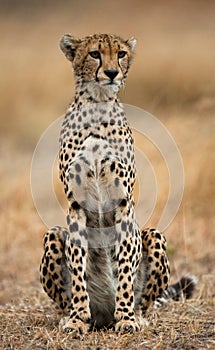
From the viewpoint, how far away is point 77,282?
478cm

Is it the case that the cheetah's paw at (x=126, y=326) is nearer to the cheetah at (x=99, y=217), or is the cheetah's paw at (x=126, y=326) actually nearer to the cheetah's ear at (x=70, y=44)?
the cheetah at (x=99, y=217)

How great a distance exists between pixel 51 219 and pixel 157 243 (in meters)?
3.16

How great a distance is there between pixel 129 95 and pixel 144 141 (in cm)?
217

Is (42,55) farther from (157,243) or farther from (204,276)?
(157,243)

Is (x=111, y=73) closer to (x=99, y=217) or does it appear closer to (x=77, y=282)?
(x=99, y=217)

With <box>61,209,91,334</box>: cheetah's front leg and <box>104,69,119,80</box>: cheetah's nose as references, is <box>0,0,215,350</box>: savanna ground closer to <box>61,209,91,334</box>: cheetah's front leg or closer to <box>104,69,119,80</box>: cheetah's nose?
<box>61,209,91,334</box>: cheetah's front leg

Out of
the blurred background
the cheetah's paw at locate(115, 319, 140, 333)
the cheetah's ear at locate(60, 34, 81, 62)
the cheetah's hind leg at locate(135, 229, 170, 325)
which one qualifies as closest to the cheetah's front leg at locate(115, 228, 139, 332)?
the cheetah's paw at locate(115, 319, 140, 333)

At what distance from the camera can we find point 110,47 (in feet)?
15.8

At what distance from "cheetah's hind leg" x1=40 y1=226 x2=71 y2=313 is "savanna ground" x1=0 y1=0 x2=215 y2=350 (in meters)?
0.19

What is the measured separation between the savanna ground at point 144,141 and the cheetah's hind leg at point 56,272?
191 mm

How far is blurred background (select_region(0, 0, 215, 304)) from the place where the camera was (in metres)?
7.64

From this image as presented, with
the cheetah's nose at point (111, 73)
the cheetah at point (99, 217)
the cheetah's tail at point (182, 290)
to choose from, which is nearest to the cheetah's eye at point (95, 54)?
the cheetah at point (99, 217)

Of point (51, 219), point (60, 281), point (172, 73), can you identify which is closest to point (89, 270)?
point (60, 281)

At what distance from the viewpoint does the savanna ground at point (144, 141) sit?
489 cm
